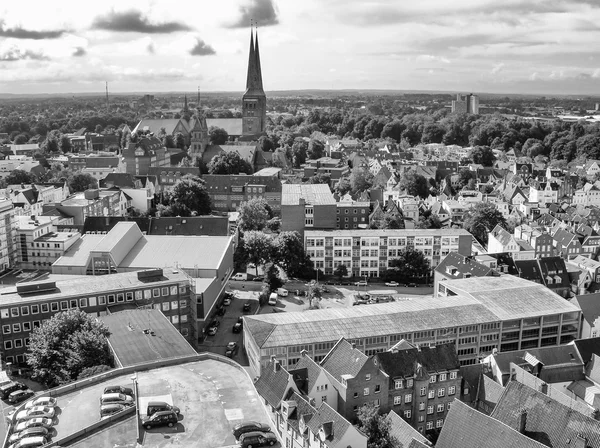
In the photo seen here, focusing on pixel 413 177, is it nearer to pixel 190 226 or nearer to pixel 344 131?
pixel 190 226

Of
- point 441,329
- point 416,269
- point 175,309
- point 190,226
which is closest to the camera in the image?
point 441,329

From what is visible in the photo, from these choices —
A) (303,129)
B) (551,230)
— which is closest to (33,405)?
(551,230)

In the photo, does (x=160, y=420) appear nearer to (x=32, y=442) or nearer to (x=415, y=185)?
(x=32, y=442)

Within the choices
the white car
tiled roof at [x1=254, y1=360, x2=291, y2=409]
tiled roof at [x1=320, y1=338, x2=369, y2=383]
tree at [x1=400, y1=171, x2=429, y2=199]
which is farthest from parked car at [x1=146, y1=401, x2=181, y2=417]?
tree at [x1=400, y1=171, x2=429, y2=199]

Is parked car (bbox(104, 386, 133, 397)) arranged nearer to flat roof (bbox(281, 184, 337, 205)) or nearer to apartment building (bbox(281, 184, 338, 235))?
apartment building (bbox(281, 184, 338, 235))

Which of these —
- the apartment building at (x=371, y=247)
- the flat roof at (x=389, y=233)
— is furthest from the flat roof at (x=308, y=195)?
the apartment building at (x=371, y=247)

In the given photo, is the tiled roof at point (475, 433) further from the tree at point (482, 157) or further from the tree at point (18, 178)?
the tree at point (482, 157)
